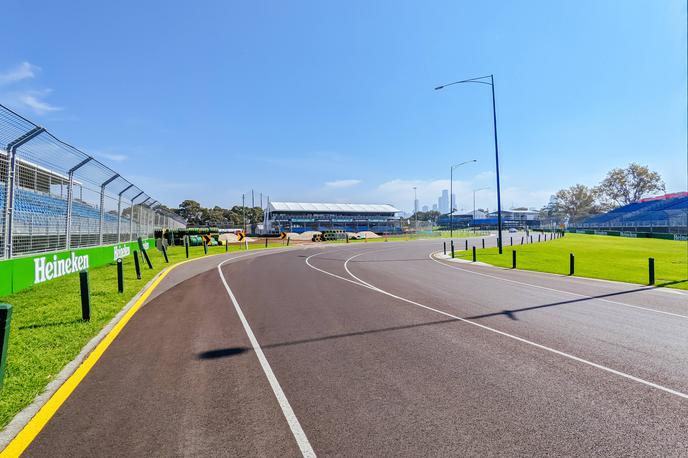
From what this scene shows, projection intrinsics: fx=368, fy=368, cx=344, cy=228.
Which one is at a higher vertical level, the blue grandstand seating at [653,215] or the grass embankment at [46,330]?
the blue grandstand seating at [653,215]

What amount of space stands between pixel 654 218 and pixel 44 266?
352 ft

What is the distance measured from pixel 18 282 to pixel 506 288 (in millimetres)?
13993

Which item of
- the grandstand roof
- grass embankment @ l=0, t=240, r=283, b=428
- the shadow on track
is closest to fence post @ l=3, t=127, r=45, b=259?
grass embankment @ l=0, t=240, r=283, b=428

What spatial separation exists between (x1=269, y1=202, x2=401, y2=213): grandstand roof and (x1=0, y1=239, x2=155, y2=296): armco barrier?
3904 inches

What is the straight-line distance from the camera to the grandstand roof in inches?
4619

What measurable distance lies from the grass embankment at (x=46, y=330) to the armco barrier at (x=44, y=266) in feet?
0.73

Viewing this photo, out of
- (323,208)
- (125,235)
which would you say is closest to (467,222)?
(323,208)

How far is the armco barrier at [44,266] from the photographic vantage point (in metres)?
9.09

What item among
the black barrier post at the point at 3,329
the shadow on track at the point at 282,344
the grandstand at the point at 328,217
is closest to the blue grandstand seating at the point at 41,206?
the black barrier post at the point at 3,329

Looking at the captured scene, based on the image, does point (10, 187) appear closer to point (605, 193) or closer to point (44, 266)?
point (44, 266)

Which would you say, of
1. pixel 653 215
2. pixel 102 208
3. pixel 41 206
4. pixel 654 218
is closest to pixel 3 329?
pixel 41 206

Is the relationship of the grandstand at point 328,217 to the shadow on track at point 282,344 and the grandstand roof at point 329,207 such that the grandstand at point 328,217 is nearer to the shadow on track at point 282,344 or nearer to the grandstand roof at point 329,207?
the grandstand roof at point 329,207

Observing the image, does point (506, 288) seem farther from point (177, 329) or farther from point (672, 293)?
point (177, 329)

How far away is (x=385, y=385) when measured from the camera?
14.0 ft
